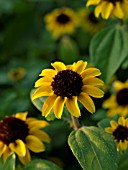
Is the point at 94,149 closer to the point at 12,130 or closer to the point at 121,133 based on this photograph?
the point at 121,133

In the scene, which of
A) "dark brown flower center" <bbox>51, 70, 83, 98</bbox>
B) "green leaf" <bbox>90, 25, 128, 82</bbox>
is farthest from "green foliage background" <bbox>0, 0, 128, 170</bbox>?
"dark brown flower center" <bbox>51, 70, 83, 98</bbox>

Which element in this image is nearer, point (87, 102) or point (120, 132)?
point (87, 102)

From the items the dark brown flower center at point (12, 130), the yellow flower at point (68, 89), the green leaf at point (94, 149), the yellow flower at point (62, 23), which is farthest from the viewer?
the yellow flower at point (62, 23)

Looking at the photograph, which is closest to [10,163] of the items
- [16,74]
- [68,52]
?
[16,74]

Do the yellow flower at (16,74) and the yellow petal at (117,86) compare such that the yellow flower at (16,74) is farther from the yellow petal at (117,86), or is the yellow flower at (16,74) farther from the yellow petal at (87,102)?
the yellow petal at (87,102)

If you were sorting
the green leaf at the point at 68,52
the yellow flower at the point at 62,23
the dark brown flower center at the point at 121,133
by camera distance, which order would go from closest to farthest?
the dark brown flower center at the point at 121,133
the green leaf at the point at 68,52
the yellow flower at the point at 62,23

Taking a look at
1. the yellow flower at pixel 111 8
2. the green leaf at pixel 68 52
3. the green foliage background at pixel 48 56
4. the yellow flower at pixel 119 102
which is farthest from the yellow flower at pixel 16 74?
the yellow flower at pixel 111 8
